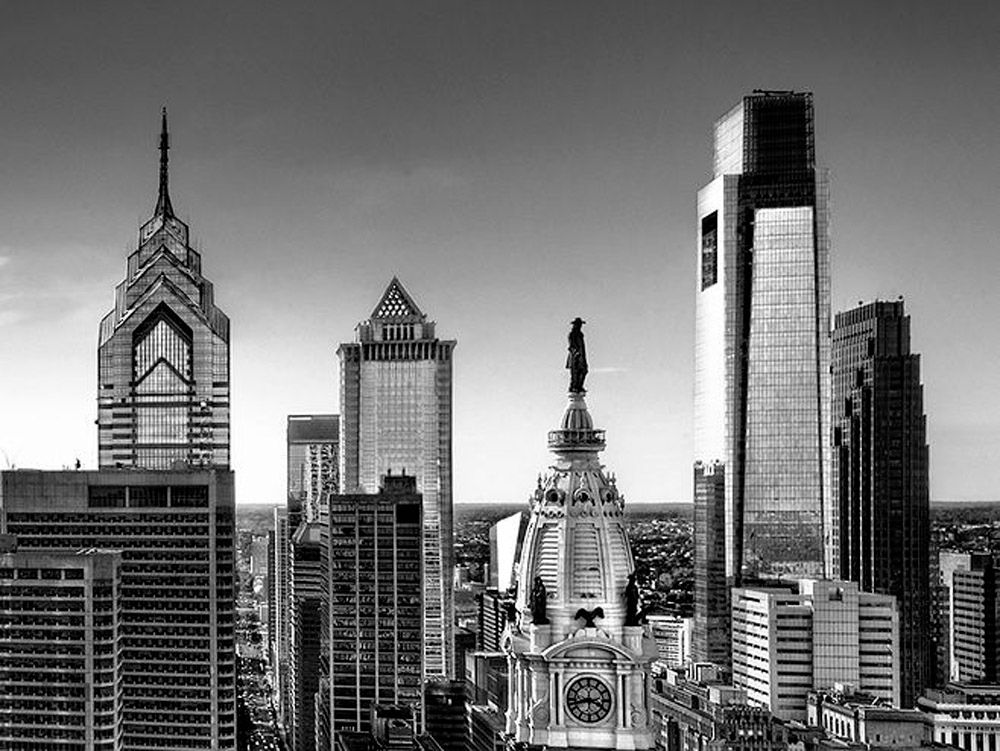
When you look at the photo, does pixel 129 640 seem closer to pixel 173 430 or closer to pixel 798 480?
pixel 173 430

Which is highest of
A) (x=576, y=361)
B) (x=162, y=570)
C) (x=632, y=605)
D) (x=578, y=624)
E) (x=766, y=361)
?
(x=766, y=361)

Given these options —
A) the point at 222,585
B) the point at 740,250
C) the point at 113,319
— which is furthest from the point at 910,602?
the point at 113,319

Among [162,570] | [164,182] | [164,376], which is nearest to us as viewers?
[164,182]

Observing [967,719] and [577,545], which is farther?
[967,719]

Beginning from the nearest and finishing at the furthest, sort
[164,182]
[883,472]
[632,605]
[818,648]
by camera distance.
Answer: [632,605], [164,182], [818,648], [883,472]

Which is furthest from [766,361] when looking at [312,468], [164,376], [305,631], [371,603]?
[312,468]

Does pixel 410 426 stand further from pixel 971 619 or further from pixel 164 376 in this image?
pixel 971 619

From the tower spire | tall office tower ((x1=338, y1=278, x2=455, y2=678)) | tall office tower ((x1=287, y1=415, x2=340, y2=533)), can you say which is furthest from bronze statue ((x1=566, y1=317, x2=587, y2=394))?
tall office tower ((x1=287, y1=415, x2=340, y2=533))
